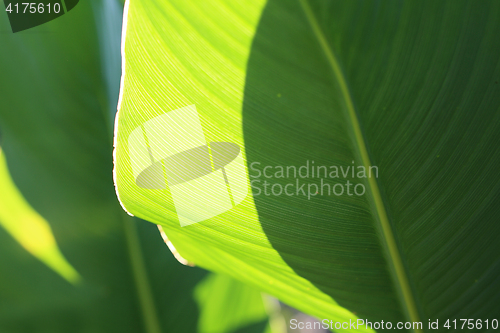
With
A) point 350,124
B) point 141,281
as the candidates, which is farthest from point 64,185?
point 350,124

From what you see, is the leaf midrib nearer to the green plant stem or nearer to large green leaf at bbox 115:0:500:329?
large green leaf at bbox 115:0:500:329

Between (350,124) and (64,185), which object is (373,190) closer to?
(350,124)

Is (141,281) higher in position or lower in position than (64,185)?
lower

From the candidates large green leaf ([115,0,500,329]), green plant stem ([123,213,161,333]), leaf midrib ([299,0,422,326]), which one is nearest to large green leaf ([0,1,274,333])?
green plant stem ([123,213,161,333])

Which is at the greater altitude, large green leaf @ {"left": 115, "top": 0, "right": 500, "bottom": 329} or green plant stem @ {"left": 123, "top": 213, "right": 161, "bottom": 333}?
large green leaf @ {"left": 115, "top": 0, "right": 500, "bottom": 329}

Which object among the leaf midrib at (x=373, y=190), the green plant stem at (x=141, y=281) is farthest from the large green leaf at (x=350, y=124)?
the green plant stem at (x=141, y=281)

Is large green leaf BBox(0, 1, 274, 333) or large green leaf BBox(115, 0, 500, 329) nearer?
large green leaf BBox(115, 0, 500, 329)

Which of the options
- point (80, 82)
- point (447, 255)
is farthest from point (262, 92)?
point (80, 82)
